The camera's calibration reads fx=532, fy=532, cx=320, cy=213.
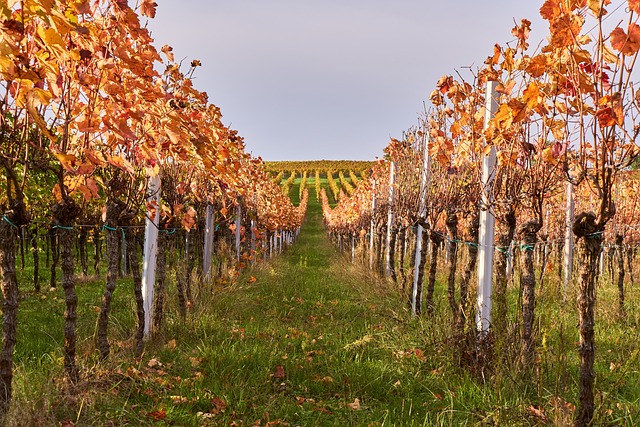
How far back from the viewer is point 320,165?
4065 inches

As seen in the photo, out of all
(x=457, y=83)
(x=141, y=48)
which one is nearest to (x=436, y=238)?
(x=457, y=83)

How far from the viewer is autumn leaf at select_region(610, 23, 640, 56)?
2459 mm

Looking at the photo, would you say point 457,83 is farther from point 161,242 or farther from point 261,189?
point 261,189

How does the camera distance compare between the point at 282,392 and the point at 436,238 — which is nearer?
the point at 282,392

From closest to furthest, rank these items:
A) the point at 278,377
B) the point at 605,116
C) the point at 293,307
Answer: the point at 605,116, the point at 278,377, the point at 293,307

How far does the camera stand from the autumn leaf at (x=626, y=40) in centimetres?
246

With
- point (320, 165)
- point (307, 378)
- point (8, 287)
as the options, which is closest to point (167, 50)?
point (8, 287)

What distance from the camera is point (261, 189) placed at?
1599 cm

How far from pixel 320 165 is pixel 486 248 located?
98838mm

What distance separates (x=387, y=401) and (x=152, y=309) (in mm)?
2989

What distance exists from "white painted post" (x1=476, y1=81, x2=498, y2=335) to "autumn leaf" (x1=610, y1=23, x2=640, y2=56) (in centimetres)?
229

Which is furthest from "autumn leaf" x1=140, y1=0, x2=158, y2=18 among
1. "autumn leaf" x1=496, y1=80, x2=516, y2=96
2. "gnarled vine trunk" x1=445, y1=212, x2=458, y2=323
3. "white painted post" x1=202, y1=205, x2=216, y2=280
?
"white painted post" x1=202, y1=205, x2=216, y2=280

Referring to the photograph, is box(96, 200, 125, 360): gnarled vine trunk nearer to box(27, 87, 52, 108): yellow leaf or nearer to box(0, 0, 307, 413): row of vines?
box(0, 0, 307, 413): row of vines

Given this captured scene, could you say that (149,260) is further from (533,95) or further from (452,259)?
(533,95)
